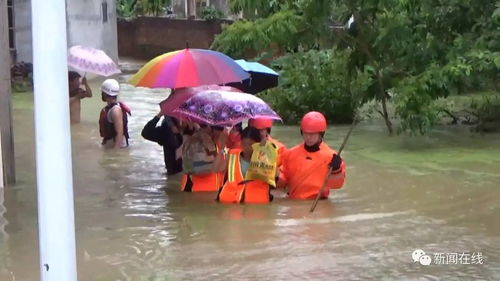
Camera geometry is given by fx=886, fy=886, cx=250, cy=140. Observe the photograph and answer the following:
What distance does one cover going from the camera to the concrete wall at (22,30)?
2036cm

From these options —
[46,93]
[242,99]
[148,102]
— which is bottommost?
[148,102]

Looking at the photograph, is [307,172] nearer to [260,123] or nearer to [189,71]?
[260,123]

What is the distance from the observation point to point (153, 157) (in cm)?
1093

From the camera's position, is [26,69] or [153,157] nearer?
[153,157]

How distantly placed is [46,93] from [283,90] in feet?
33.7

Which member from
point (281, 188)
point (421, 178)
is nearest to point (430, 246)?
point (281, 188)

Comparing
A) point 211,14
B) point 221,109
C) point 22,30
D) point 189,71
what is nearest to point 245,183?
point 221,109

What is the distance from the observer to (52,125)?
364cm

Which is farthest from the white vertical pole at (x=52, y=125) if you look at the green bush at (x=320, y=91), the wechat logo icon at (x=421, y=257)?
the green bush at (x=320, y=91)

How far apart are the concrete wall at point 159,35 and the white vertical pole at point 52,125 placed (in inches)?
1063

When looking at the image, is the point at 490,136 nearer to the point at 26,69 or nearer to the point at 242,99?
the point at 242,99

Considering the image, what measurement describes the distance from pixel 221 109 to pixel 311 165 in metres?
0.98

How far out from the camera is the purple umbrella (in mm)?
8062

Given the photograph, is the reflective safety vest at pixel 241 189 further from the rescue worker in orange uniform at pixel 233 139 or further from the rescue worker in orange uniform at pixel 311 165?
the rescue worker in orange uniform at pixel 233 139
